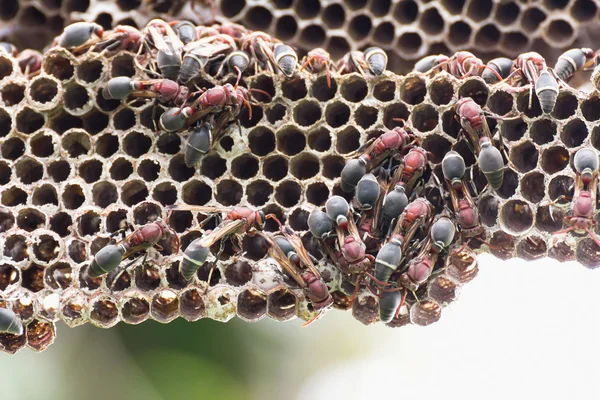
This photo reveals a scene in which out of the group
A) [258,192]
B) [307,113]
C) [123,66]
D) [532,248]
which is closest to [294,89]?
[307,113]

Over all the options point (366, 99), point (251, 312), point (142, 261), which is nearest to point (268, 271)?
point (251, 312)

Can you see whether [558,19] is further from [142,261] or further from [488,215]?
[142,261]

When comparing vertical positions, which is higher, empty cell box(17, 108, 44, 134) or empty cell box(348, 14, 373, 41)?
empty cell box(348, 14, 373, 41)

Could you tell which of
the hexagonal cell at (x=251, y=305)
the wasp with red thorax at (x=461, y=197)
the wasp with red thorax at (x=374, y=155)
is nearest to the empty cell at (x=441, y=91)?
the wasp with red thorax at (x=374, y=155)

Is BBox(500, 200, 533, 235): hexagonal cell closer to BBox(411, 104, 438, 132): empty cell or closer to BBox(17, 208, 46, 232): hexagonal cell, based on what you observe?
BBox(411, 104, 438, 132): empty cell

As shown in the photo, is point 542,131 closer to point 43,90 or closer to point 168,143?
point 168,143

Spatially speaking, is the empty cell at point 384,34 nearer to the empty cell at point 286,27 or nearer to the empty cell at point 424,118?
the empty cell at point 286,27

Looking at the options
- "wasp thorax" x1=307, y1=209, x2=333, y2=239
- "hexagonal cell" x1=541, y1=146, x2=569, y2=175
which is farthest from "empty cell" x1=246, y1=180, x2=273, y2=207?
"hexagonal cell" x1=541, y1=146, x2=569, y2=175
